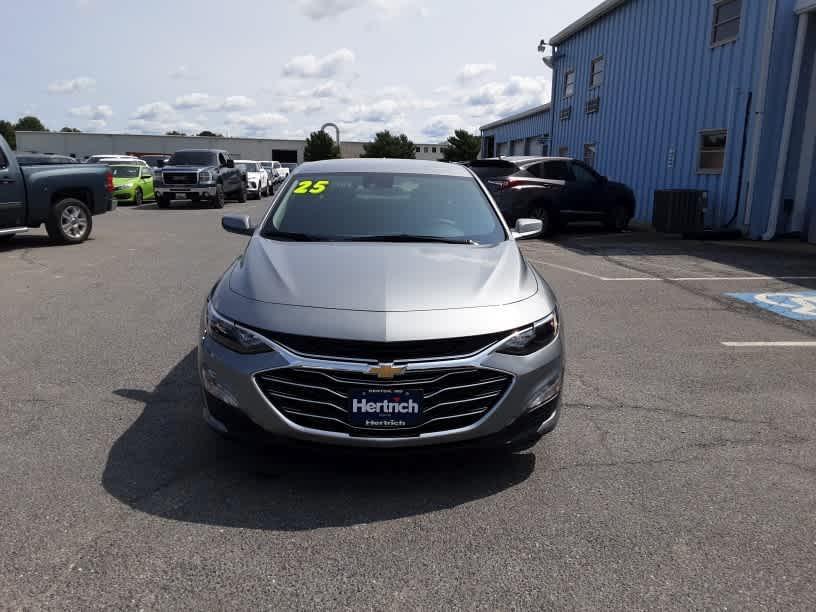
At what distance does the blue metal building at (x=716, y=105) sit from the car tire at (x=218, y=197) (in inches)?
501

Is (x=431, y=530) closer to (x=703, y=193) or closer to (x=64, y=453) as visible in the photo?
(x=64, y=453)

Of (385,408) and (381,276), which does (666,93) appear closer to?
(381,276)

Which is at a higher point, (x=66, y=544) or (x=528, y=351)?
(x=528, y=351)

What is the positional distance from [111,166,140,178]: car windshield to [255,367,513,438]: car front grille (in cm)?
2498

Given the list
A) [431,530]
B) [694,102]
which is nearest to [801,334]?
[431,530]

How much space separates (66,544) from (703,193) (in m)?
15.2

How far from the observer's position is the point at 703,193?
50.6ft

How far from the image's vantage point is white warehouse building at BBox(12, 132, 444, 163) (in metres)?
76.1

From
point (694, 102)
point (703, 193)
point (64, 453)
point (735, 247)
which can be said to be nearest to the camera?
point (64, 453)

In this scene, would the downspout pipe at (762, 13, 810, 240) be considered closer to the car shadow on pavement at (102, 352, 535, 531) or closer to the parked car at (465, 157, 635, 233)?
the parked car at (465, 157, 635, 233)

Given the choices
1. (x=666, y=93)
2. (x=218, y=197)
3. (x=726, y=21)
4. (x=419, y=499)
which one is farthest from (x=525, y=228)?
(x=218, y=197)

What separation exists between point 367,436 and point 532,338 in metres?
0.93

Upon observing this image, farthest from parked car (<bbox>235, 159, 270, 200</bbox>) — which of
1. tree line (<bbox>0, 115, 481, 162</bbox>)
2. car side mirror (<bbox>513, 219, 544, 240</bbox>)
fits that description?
tree line (<bbox>0, 115, 481, 162</bbox>)

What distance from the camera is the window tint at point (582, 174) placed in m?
15.5
